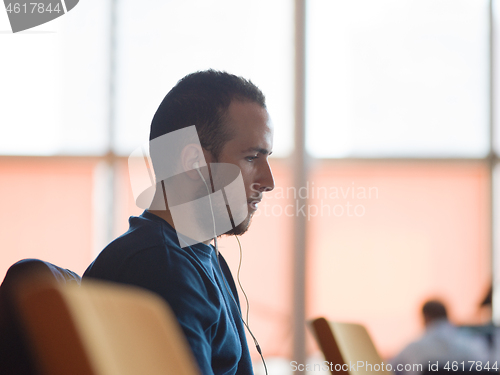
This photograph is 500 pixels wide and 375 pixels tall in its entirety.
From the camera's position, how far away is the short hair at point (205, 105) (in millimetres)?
1098

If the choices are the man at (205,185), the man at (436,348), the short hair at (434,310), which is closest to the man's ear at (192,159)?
the man at (205,185)

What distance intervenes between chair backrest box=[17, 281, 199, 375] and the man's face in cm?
71

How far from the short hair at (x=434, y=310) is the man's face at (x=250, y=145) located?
8.08 ft

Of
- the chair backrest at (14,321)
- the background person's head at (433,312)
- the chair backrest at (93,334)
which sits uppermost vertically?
the chair backrest at (93,334)

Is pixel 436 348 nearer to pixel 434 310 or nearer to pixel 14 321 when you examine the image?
pixel 434 310

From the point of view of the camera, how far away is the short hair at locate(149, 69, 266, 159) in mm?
1098

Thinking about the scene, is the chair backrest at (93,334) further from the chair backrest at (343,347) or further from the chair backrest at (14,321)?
the chair backrest at (343,347)

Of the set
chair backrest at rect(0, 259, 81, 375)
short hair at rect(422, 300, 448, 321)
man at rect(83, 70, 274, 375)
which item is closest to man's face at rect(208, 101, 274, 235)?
man at rect(83, 70, 274, 375)

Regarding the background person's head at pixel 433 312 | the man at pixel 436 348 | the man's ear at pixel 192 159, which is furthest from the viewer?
the background person's head at pixel 433 312

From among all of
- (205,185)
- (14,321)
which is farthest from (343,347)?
(14,321)

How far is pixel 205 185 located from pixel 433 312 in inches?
103

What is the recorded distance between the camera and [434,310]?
312 centimetres

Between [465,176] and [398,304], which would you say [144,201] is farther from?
[465,176]

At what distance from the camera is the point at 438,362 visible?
298 cm
